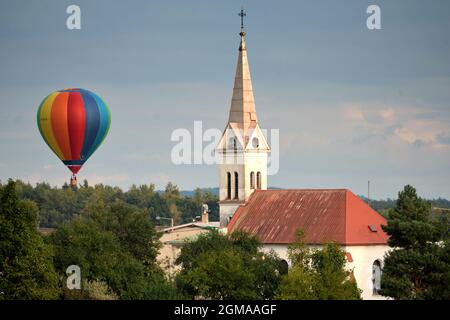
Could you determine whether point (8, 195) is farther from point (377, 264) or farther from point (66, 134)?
point (377, 264)

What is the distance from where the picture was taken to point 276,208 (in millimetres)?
100625

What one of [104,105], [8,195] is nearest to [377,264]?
[104,105]

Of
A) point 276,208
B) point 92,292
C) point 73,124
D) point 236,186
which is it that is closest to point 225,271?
point 92,292

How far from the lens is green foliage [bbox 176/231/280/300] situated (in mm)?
77938

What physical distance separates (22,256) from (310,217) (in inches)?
1038

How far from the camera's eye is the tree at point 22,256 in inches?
2933

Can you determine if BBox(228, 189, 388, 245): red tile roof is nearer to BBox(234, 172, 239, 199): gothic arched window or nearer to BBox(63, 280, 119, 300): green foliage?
BBox(234, 172, 239, 199): gothic arched window

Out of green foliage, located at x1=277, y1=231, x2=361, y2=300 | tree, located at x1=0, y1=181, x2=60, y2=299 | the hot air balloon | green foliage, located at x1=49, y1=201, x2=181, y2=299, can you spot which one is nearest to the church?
green foliage, located at x1=49, y1=201, x2=181, y2=299

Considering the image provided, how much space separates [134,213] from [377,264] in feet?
63.9

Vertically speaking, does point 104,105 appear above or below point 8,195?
above

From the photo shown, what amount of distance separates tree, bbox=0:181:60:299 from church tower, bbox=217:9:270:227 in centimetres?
2868

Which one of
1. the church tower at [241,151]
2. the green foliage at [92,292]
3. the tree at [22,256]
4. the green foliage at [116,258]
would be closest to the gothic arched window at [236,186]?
the church tower at [241,151]
